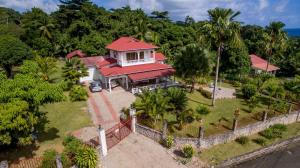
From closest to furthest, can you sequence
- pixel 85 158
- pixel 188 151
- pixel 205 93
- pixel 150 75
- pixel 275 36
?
pixel 85 158 < pixel 188 151 < pixel 150 75 < pixel 205 93 < pixel 275 36

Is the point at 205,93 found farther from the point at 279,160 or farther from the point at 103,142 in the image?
the point at 103,142

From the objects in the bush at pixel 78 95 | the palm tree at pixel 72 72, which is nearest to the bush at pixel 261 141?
the bush at pixel 78 95

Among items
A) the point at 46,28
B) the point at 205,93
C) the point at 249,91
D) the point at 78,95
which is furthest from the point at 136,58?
the point at 46,28

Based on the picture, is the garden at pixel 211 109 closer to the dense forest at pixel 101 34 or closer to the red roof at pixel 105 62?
the red roof at pixel 105 62

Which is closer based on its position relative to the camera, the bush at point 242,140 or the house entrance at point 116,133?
the house entrance at point 116,133

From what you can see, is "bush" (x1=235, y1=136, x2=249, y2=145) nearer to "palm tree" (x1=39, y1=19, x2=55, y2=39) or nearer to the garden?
the garden
